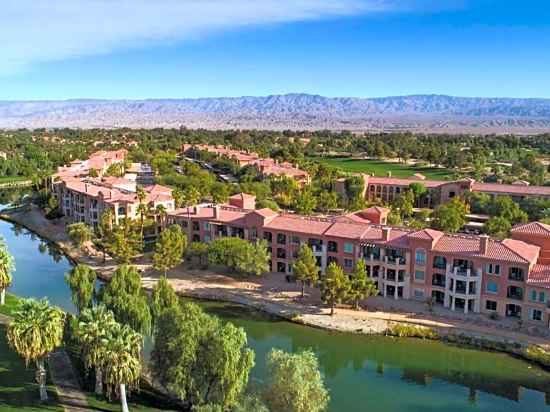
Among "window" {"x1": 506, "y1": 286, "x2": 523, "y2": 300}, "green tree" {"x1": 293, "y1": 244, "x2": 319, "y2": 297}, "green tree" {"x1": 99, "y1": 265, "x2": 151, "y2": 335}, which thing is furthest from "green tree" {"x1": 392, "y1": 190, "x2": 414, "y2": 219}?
"green tree" {"x1": 99, "y1": 265, "x2": 151, "y2": 335}

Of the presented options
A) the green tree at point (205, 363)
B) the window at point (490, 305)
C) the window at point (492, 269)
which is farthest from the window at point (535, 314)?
the green tree at point (205, 363)

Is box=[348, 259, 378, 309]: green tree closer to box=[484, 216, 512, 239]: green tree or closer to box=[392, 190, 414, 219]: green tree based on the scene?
box=[484, 216, 512, 239]: green tree

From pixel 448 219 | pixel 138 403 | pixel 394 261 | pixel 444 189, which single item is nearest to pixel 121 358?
pixel 138 403

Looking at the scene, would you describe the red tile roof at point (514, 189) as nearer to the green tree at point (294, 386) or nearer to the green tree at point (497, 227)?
the green tree at point (497, 227)

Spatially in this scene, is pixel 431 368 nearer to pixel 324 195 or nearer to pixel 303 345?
pixel 303 345

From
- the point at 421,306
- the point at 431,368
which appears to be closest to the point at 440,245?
the point at 421,306

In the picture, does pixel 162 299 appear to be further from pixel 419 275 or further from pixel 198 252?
pixel 419 275
